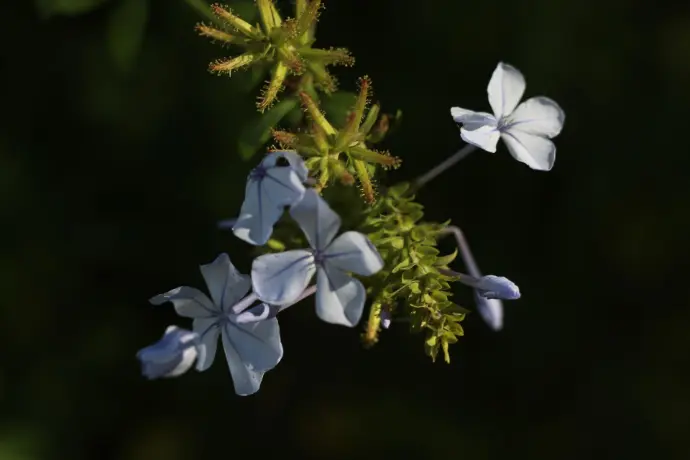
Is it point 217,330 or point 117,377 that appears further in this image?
point 117,377

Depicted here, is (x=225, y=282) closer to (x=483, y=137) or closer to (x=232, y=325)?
(x=232, y=325)

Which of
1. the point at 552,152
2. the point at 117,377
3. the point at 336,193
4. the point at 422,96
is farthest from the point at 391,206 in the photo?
the point at 117,377

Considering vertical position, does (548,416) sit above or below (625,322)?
below

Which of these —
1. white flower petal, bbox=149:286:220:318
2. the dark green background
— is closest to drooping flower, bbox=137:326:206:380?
white flower petal, bbox=149:286:220:318

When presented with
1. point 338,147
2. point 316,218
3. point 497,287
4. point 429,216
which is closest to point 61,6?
point 338,147

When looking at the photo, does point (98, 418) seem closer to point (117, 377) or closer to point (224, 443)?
point (117, 377)
